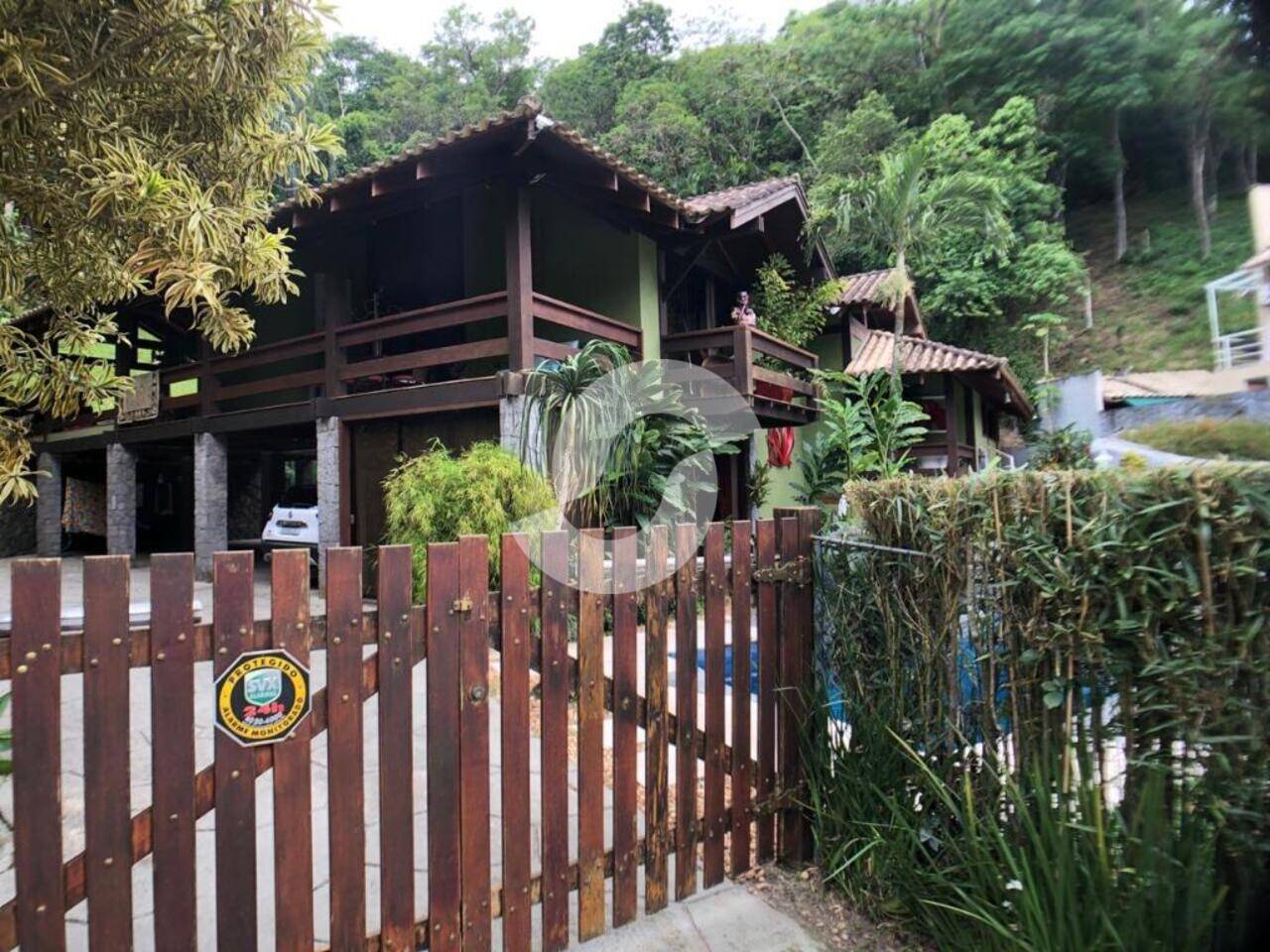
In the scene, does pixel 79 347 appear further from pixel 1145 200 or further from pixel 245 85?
pixel 1145 200

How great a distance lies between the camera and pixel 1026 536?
2.09 metres

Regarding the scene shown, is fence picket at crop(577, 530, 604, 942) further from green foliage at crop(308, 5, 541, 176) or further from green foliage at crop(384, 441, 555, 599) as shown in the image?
green foliage at crop(308, 5, 541, 176)

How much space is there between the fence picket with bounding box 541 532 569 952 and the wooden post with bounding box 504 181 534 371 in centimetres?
505

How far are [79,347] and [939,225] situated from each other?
11.3m

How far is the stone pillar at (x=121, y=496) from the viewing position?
11.8m

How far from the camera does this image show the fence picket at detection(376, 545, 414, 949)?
1927mm

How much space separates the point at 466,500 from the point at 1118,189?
17.8 metres

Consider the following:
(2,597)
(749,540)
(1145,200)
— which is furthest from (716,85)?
(749,540)

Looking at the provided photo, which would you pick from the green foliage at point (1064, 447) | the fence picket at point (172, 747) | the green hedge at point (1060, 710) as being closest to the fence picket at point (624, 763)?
the green hedge at point (1060, 710)

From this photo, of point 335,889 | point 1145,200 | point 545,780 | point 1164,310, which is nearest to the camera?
point 335,889

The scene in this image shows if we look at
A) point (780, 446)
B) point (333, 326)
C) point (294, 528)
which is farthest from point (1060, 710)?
point (780, 446)

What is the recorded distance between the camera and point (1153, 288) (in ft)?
53.1

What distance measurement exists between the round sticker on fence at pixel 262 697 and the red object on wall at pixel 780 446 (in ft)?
35.8

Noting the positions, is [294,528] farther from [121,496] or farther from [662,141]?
[662,141]
